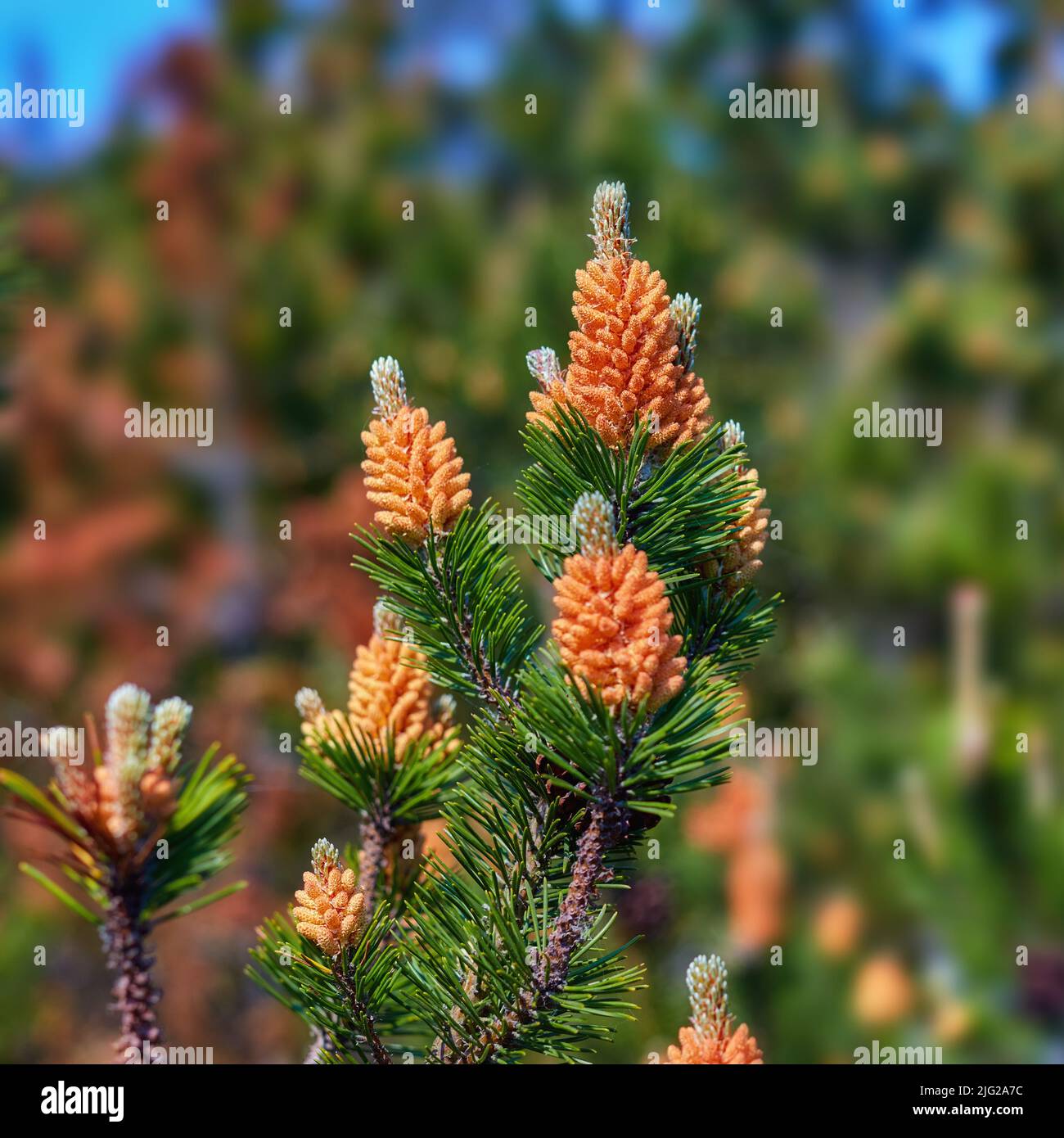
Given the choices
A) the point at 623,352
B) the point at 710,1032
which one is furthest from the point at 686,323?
the point at 710,1032

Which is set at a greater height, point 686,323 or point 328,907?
point 686,323

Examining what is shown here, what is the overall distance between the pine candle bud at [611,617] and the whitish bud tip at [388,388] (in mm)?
94

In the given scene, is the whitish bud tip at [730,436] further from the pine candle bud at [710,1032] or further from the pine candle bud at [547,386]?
the pine candle bud at [710,1032]

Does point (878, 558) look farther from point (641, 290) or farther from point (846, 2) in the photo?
point (641, 290)

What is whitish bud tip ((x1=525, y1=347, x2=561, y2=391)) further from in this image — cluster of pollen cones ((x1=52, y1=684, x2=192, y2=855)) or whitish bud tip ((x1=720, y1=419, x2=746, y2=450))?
cluster of pollen cones ((x1=52, y1=684, x2=192, y2=855))

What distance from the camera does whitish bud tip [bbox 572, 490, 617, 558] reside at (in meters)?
0.36

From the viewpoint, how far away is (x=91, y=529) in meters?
4.46

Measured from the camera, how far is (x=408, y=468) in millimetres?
420

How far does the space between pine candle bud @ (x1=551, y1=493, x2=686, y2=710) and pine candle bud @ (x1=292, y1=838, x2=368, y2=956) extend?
0.38 ft

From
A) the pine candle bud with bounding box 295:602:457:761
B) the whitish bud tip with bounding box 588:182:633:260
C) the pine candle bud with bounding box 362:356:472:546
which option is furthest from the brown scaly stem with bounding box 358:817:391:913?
the whitish bud tip with bounding box 588:182:633:260

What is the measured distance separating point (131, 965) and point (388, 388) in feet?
0.85

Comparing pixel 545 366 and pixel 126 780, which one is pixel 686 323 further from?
pixel 126 780

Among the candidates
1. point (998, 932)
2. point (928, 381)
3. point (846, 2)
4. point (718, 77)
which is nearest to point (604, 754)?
point (998, 932)
